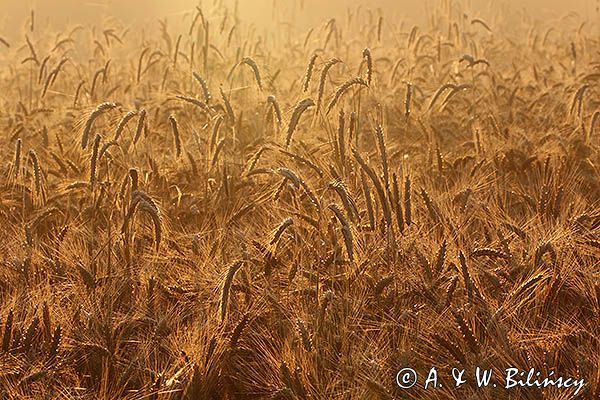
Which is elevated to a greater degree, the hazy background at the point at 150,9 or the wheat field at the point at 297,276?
the wheat field at the point at 297,276

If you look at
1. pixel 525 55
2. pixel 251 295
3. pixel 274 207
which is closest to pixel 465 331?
pixel 251 295

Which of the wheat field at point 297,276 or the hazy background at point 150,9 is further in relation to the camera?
the hazy background at point 150,9

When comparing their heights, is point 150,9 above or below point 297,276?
below

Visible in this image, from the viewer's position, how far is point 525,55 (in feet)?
18.4

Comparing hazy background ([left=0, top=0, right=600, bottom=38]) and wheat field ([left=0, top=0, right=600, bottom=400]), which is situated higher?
wheat field ([left=0, top=0, right=600, bottom=400])

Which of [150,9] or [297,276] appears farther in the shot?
[150,9]

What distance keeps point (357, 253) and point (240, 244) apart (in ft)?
1.22

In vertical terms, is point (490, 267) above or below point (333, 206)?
below

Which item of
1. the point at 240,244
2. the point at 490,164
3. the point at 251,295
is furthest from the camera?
the point at 490,164

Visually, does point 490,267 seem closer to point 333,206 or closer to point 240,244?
point 333,206

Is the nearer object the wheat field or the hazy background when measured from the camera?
the wheat field

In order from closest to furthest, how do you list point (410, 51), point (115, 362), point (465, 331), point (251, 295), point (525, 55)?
point (465, 331) < point (115, 362) < point (251, 295) < point (410, 51) < point (525, 55)

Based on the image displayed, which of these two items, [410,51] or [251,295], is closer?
[251,295]

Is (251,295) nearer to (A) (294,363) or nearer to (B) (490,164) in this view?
(A) (294,363)
